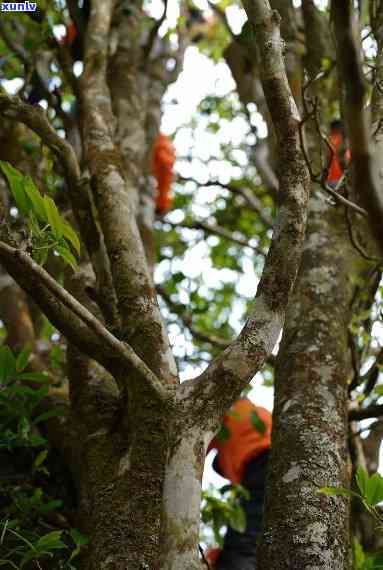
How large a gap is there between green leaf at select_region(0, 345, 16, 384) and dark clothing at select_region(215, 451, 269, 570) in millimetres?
1093

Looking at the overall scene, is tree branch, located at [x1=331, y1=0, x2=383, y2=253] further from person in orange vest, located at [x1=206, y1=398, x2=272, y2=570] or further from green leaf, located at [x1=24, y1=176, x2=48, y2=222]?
person in orange vest, located at [x1=206, y1=398, x2=272, y2=570]

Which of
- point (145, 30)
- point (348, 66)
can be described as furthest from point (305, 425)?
point (145, 30)

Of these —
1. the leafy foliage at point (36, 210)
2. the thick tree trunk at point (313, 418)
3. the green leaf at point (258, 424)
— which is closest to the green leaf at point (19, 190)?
the leafy foliage at point (36, 210)

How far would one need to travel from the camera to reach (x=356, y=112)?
964mm

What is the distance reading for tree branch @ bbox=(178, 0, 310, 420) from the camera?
1618 millimetres

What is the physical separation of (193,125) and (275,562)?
539 centimetres

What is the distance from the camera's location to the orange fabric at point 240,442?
3197 mm

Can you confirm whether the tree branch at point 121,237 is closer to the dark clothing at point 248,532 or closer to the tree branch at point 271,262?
the tree branch at point 271,262

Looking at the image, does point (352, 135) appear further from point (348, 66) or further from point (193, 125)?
point (193, 125)

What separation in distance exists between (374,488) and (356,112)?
912 millimetres

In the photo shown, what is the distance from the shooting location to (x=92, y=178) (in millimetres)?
2268

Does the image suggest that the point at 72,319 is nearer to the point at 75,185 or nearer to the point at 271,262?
the point at 271,262

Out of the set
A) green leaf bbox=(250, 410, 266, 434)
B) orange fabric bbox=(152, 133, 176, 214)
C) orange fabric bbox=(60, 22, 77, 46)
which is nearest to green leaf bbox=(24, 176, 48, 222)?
green leaf bbox=(250, 410, 266, 434)
